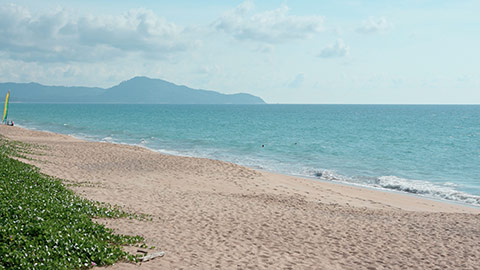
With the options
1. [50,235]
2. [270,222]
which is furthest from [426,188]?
[50,235]

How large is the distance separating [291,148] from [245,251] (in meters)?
32.1

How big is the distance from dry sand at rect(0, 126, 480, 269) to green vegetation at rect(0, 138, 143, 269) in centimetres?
69

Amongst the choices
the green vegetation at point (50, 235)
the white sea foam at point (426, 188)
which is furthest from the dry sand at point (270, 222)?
the white sea foam at point (426, 188)

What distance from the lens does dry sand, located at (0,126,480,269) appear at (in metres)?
9.24

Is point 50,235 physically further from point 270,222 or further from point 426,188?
point 426,188

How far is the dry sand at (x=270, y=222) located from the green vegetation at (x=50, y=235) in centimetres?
69

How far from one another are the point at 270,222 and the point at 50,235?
20.8 ft

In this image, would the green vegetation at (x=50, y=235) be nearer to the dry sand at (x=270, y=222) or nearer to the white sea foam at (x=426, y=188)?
the dry sand at (x=270, y=222)

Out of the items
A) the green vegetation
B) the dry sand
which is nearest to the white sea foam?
the dry sand

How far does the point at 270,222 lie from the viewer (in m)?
12.3

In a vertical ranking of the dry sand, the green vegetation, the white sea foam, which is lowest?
the white sea foam

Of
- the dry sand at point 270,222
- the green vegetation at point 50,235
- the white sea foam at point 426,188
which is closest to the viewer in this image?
the green vegetation at point 50,235

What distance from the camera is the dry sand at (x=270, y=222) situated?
924 cm

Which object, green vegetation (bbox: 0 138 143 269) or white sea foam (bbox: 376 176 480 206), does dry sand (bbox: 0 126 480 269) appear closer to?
green vegetation (bbox: 0 138 143 269)
